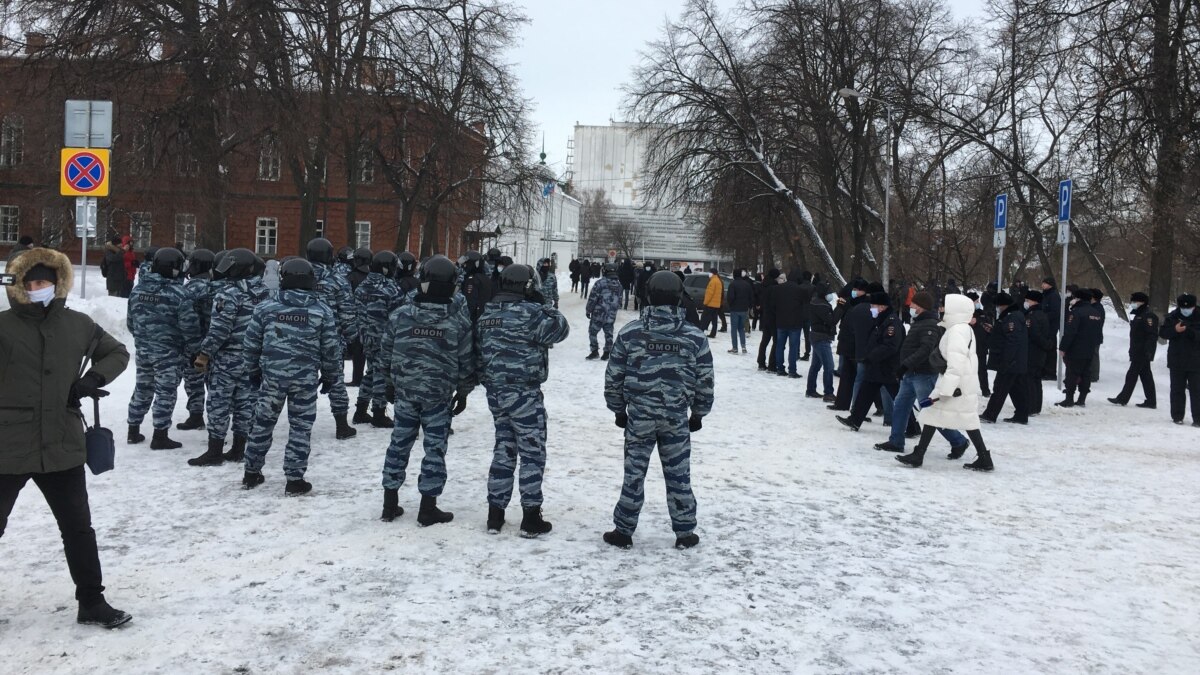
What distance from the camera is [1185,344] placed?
13.5 meters

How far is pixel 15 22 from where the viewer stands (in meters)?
21.8

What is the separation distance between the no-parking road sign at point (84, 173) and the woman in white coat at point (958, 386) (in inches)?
451

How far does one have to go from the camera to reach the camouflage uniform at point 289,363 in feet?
24.9

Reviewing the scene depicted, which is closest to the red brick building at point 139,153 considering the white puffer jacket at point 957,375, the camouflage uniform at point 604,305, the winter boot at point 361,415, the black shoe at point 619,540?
the camouflage uniform at point 604,305

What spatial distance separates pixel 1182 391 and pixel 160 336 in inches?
526

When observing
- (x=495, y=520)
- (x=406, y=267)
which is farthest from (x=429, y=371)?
(x=406, y=267)

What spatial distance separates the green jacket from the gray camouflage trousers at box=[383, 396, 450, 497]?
2.30m

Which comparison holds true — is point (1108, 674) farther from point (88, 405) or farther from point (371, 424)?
point (88, 405)

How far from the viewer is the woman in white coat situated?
955cm

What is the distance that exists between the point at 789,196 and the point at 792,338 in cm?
1624

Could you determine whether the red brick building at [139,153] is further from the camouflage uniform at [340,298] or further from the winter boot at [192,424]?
the winter boot at [192,424]

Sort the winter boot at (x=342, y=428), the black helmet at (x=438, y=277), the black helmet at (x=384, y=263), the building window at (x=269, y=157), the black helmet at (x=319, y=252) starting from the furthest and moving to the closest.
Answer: the building window at (x=269, y=157) < the black helmet at (x=384, y=263) < the black helmet at (x=319, y=252) < the winter boot at (x=342, y=428) < the black helmet at (x=438, y=277)

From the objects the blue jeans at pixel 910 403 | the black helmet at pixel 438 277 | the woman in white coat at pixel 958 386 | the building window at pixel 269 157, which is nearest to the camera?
the black helmet at pixel 438 277

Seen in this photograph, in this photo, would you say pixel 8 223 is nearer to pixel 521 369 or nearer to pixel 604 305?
pixel 604 305
